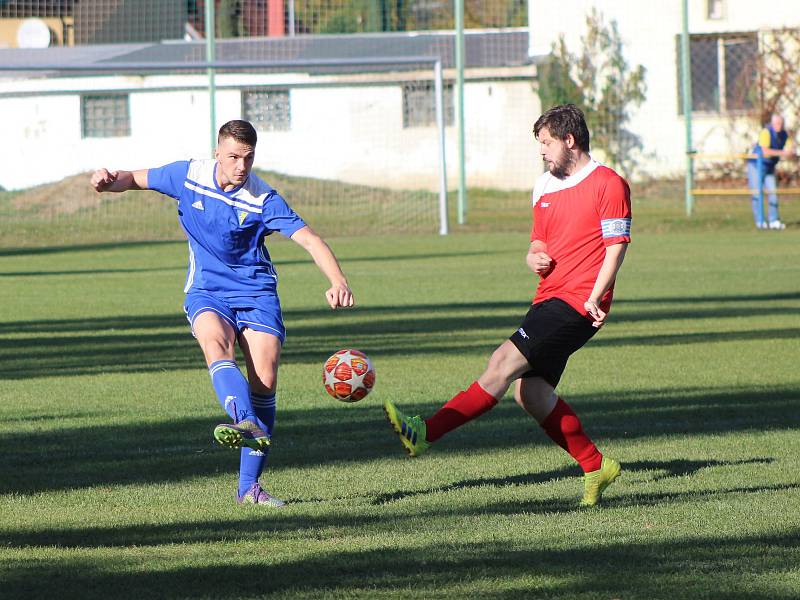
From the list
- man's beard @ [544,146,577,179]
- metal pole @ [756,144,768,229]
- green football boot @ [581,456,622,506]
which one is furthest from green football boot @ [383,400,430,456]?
metal pole @ [756,144,768,229]

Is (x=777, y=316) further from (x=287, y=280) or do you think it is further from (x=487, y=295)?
(x=287, y=280)

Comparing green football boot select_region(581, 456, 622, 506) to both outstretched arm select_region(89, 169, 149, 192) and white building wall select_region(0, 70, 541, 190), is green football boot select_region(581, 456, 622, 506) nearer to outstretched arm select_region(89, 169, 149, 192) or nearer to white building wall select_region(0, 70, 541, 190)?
outstretched arm select_region(89, 169, 149, 192)

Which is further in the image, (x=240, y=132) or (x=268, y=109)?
(x=268, y=109)

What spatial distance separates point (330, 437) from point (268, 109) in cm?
2316

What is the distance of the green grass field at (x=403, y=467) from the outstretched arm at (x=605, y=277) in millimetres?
850

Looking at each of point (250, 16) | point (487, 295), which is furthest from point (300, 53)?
point (487, 295)

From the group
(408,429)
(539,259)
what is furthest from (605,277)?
(408,429)

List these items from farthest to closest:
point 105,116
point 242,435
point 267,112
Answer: point 267,112 < point 105,116 < point 242,435

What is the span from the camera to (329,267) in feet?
20.6

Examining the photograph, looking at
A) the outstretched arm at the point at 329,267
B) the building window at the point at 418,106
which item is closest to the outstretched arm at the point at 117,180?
the outstretched arm at the point at 329,267

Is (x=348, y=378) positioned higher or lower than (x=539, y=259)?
lower

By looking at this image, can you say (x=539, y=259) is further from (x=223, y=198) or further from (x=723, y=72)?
(x=723, y=72)

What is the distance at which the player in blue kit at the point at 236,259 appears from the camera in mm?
6305

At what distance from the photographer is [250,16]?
133ft
